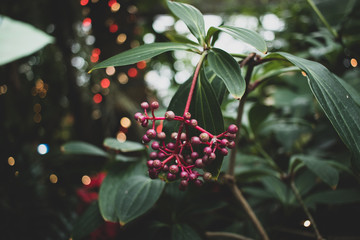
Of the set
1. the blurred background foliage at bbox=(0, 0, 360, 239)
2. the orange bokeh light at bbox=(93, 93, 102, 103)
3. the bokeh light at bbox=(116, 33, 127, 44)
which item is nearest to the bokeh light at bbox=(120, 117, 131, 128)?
the blurred background foliage at bbox=(0, 0, 360, 239)

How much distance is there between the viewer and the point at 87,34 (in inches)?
62.6

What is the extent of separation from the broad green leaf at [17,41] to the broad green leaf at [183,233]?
1.56 ft

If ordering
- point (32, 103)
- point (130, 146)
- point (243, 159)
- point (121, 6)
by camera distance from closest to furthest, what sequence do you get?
point (130, 146)
point (243, 159)
point (32, 103)
point (121, 6)

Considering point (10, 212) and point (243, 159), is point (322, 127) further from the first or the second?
point (10, 212)

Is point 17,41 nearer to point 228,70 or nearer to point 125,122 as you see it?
point 228,70

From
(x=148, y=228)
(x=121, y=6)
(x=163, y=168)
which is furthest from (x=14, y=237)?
(x=121, y=6)

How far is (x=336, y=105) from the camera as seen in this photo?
1.19 feet

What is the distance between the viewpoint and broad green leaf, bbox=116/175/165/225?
476 mm

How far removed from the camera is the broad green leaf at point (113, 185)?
0.53 metres

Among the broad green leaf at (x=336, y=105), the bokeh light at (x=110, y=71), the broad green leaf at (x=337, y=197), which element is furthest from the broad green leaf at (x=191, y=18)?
the bokeh light at (x=110, y=71)

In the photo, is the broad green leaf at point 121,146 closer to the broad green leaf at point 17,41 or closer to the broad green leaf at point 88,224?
the broad green leaf at point 88,224

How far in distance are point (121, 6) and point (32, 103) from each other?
2.99 ft

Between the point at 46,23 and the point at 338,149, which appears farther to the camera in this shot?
the point at 46,23

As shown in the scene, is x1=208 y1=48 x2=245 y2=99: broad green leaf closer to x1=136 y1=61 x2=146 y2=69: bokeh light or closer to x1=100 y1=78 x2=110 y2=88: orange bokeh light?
x1=100 y1=78 x2=110 y2=88: orange bokeh light
